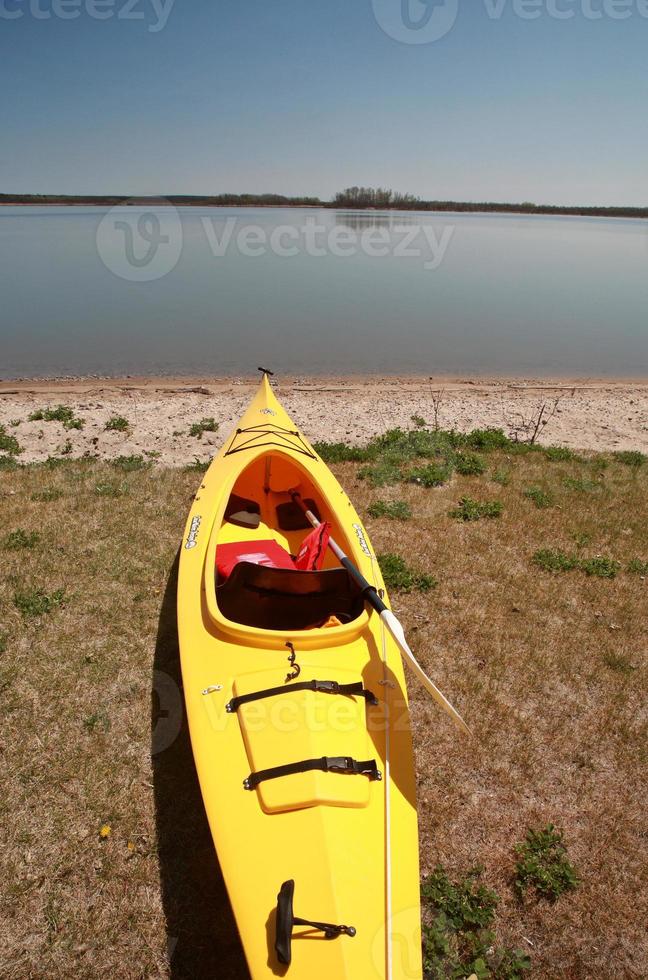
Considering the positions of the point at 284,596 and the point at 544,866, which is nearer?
the point at 544,866

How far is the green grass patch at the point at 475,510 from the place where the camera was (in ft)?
22.2

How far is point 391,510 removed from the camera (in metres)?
6.79

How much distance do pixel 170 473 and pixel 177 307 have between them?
1718cm

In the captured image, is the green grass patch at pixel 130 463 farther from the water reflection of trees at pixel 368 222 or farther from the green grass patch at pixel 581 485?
the water reflection of trees at pixel 368 222

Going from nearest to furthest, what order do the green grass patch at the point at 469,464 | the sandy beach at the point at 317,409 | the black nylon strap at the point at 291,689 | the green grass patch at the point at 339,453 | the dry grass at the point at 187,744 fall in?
the dry grass at the point at 187,744
the black nylon strap at the point at 291,689
the green grass patch at the point at 469,464
the green grass patch at the point at 339,453
the sandy beach at the point at 317,409

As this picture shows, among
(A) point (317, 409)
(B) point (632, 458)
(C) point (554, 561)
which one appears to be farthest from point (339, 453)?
(B) point (632, 458)

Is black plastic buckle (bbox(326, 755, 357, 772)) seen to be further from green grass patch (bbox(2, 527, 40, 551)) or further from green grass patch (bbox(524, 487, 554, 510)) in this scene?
green grass patch (bbox(524, 487, 554, 510))

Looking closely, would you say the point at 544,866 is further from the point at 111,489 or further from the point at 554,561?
the point at 111,489

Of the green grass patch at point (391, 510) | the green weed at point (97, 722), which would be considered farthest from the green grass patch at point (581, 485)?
the green weed at point (97, 722)

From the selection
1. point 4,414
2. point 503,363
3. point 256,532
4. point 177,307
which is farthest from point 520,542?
point 177,307

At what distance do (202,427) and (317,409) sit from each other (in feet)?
8.30

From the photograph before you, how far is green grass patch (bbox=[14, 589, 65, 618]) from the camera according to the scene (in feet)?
16.5

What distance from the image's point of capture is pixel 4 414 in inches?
400

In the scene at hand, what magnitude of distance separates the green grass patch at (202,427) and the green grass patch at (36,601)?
435 cm
